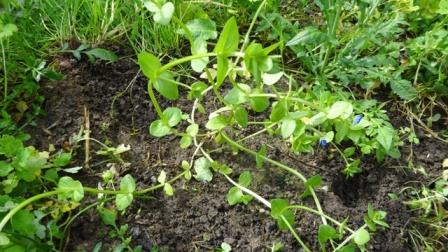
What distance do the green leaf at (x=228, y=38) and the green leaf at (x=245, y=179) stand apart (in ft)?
1.34

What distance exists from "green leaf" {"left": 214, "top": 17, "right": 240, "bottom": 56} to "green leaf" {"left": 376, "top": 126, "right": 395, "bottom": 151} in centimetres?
63

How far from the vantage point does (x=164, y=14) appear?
3.17 feet

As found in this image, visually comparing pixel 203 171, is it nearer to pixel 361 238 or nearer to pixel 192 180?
pixel 192 180

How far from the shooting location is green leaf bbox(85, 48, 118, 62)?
61.1 inches

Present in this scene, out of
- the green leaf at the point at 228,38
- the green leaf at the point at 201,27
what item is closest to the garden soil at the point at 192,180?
the green leaf at the point at 201,27

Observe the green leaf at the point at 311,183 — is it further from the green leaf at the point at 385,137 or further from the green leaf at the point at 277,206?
the green leaf at the point at 385,137

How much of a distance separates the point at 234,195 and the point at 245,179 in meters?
0.06

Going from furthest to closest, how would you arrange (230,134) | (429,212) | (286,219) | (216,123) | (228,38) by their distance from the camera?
(230,134), (429,212), (216,123), (286,219), (228,38)

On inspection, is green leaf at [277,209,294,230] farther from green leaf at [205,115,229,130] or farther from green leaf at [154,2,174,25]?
green leaf at [154,2,174,25]

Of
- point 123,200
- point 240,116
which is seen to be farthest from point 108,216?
point 240,116

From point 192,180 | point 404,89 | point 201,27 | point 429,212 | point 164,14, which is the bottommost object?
point 429,212

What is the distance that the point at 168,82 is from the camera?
106cm

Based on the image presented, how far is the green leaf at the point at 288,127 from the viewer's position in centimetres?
114

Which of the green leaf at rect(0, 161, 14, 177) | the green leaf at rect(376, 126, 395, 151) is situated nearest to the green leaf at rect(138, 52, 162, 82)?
the green leaf at rect(0, 161, 14, 177)
